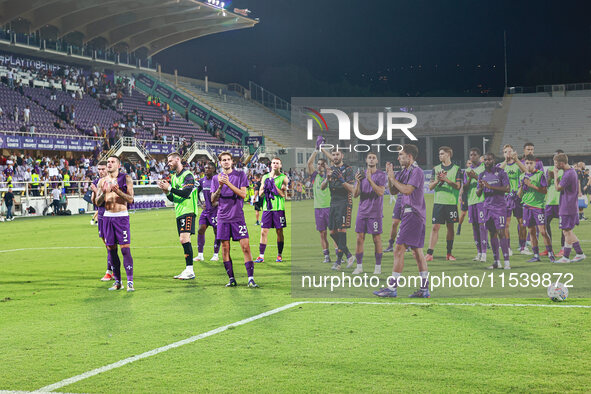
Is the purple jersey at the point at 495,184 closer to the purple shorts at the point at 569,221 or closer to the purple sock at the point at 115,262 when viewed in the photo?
the purple shorts at the point at 569,221

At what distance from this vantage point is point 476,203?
41.9ft

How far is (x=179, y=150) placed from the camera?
48.5 m

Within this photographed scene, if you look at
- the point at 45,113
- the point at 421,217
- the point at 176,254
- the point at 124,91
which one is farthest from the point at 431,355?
the point at 124,91

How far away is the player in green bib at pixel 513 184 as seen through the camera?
13211 mm

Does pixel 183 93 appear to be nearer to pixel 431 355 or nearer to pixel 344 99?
pixel 344 99

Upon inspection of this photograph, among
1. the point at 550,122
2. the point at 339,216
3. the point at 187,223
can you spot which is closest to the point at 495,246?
the point at 339,216

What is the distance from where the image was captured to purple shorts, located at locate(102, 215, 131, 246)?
33.5 feet

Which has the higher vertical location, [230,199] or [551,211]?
[230,199]

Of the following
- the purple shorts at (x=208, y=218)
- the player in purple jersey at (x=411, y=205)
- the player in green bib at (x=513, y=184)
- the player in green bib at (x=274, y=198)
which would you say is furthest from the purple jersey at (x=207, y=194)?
the player in green bib at (x=513, y=184)

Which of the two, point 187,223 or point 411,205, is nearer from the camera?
point 411,205

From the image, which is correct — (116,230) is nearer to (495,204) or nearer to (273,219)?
(273,219)

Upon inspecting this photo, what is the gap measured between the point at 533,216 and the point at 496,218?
1764 mm

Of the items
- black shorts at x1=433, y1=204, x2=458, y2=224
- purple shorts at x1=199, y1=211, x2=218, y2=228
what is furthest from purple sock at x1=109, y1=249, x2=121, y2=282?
black shorts at x1=433, y1=204, x2=458, y2=224

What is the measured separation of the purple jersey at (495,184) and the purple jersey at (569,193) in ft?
4.50
